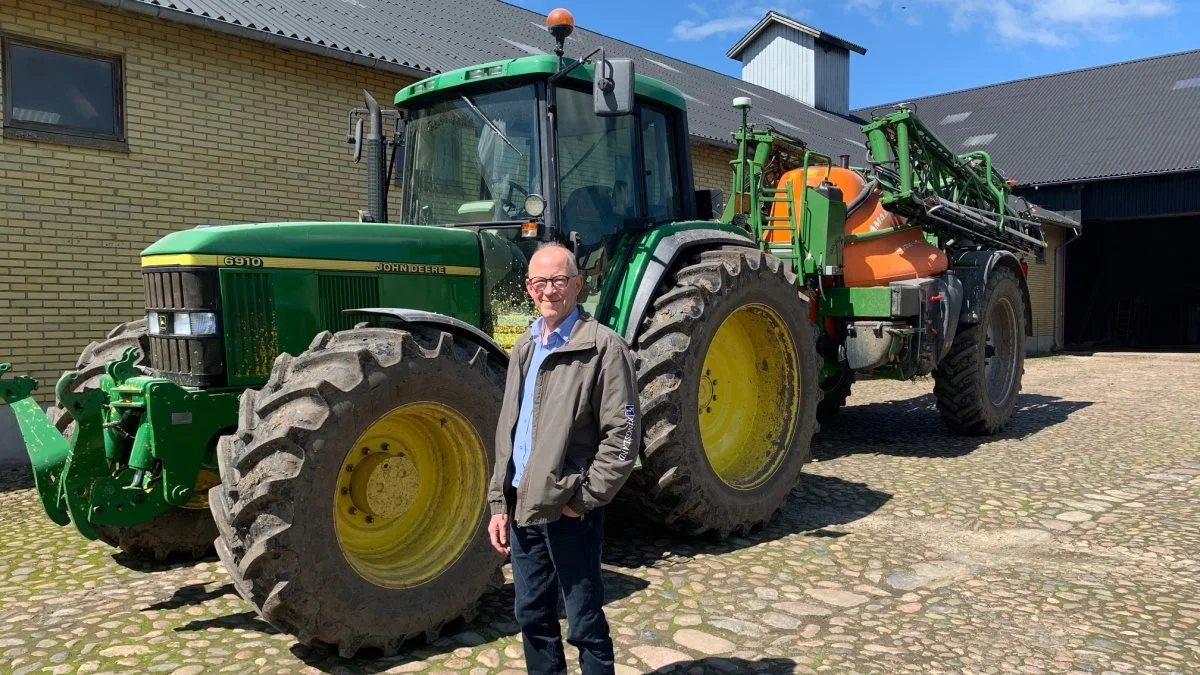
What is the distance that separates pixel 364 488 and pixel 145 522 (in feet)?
5.31

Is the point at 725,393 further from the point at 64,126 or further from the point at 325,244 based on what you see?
the point at 64,126

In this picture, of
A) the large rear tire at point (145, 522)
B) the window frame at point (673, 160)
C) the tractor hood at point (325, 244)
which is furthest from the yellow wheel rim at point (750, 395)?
the large rear tire at point (145, 522)

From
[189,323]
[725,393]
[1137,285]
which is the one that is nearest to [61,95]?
[189,323]

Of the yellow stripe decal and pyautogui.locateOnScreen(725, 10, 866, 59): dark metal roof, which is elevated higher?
pyautogui.locateOnScreen(725, 10, 866, 59): dark metal roof

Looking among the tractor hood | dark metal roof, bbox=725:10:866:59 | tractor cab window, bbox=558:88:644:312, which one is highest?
dark metal roof, bbox=725:10:866:59

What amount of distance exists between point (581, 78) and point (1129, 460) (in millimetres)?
5627

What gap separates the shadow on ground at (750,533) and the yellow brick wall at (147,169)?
5.19m

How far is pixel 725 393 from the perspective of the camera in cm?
565

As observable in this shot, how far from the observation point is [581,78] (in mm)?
4785

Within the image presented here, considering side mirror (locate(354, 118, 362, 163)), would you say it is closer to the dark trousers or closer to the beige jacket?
the beige jacket

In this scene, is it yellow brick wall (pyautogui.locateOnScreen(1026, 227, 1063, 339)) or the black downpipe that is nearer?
the black downpipe

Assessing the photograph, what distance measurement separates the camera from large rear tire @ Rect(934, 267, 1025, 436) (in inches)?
325

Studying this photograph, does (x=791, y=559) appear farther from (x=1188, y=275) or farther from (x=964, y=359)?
(x=1188, y=275)

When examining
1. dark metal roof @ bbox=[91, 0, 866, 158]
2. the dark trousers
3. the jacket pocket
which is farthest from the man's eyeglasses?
dark metal roof @ bbox=[91, 0, 866, 158]
